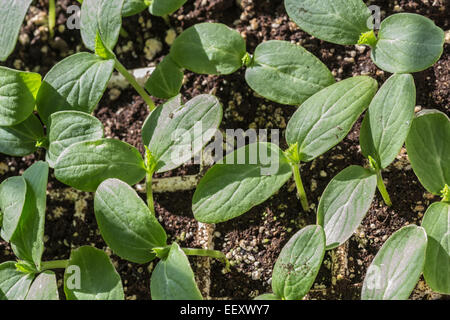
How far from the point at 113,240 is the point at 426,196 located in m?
0.65

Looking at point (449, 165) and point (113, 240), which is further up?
point (449, 165)

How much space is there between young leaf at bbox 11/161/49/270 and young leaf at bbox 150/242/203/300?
26 centimetres

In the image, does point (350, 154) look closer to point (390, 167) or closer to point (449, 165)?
point (390, 167)

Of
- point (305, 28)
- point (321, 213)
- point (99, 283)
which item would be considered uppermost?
point (305, 28)

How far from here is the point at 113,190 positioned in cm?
103

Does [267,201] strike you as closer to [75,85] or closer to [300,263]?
[300,263]

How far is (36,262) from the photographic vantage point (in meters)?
1.07

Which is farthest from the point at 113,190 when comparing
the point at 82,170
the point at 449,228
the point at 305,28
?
the point at 449,228

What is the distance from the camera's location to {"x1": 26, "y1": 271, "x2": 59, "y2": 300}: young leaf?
1061 mm

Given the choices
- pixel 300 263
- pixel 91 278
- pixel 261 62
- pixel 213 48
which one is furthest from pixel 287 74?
pixel 91 278

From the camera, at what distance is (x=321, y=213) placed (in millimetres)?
1017
